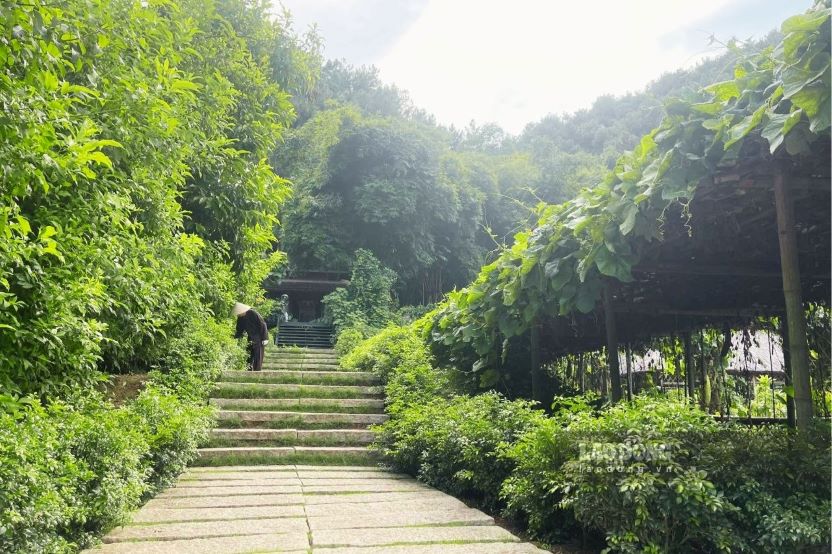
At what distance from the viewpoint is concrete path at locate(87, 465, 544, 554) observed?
3084 mm

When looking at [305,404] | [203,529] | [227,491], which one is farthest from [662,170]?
[305,404]

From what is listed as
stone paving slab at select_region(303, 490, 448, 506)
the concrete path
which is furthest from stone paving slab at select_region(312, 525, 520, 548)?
stone paving slab at select_region(303, 490, 448, 506)

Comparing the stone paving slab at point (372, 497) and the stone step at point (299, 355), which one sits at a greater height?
the stone step at point (299, 355)

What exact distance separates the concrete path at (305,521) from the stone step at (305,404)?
1.83 meters

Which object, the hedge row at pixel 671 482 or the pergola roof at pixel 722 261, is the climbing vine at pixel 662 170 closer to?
the pergola roof at pixel 722 261

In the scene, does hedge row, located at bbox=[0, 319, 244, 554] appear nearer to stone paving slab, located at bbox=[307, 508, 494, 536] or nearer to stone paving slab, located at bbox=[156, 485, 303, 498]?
stone paving slab, located at bbox=[156, 485, 303, 498]

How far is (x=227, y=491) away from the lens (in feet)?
14.7

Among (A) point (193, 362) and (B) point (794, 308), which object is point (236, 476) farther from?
(B) point (794, 308)

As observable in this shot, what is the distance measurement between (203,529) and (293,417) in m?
3.46

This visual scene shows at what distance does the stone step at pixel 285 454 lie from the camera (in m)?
5.84

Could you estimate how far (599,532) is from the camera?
3131 mm

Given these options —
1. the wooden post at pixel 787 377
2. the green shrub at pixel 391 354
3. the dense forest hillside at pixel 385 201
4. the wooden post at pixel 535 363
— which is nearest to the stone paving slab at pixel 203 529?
the wooden post at pixel 535 363

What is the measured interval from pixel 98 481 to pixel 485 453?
93.4 inches

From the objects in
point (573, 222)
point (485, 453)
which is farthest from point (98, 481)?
point (573, 222)
